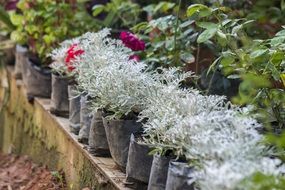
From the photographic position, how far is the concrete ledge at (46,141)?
2439 mm

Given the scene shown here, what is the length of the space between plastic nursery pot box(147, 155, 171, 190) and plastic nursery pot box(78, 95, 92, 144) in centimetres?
74

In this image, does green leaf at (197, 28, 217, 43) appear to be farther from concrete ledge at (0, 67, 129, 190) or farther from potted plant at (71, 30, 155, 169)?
concrete ledge at (0, 67, 129, 190)

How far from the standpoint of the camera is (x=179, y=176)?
69.8 inches

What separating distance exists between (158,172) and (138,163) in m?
0.18

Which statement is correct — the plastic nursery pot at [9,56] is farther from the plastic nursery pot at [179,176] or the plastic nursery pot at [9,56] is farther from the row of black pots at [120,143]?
the plastic nursery pot at [179,176]

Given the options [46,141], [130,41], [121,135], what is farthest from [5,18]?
[121,135]

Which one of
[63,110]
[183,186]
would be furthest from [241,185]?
[63,110]

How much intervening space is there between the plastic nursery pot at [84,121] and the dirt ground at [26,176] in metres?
0.25

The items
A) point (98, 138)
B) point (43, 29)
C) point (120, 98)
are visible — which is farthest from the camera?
point (43, 29)

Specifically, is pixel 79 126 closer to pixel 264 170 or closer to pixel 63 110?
pixel 63 110

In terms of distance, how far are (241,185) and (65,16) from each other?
2.53m

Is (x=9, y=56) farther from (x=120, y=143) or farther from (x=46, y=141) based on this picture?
(x=120, y=143)

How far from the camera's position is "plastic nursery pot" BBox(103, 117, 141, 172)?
227cm

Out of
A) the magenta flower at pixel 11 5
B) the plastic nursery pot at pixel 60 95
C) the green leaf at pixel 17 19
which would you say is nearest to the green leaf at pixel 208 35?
the plastic nursery pot at pixel 60 95
